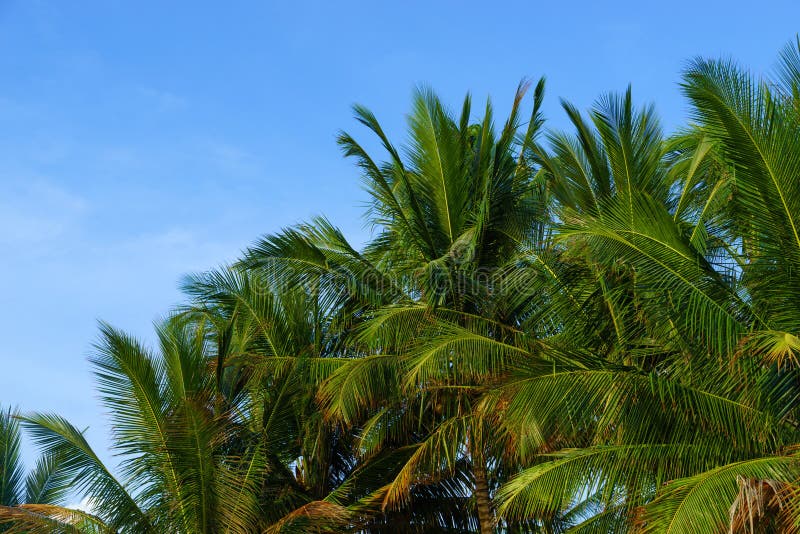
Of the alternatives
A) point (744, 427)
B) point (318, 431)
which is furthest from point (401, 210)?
point (744, 427)

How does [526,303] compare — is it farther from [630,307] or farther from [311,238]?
[311,238]

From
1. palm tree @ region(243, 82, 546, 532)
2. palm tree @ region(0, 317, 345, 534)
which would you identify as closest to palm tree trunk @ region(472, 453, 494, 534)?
palm tree @ region(243, 82, 546, 532)

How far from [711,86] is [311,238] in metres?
6.79

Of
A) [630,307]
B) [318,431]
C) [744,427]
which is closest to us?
[744,427]

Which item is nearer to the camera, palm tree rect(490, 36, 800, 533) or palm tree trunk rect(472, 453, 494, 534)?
palm tree rect(490, 36, 800, 533)

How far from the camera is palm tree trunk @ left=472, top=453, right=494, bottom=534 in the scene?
13500 millimetres

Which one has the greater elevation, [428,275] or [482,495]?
[428,275]

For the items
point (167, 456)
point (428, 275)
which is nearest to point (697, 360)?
point (428, 275)

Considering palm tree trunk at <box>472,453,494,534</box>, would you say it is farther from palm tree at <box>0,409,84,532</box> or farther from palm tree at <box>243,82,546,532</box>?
palm tree at <box>0,409,84,532</box>

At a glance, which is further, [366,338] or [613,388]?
[366,338]

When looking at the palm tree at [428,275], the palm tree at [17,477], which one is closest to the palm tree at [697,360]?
the palm tree at [428,275]

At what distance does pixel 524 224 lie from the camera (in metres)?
14.2

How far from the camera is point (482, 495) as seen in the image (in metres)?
13.7

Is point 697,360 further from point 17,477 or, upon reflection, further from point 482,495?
point 17,477
